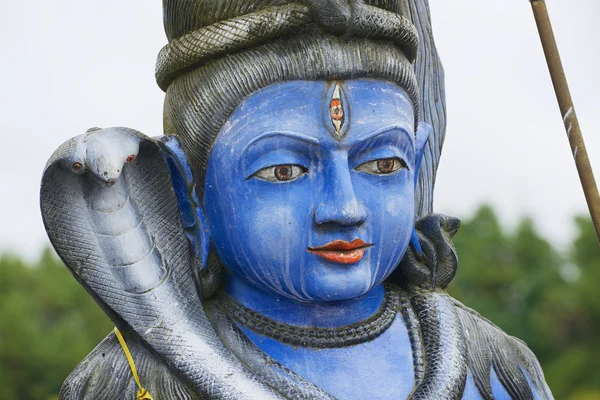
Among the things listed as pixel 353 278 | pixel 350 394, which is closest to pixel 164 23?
pixel 353 278

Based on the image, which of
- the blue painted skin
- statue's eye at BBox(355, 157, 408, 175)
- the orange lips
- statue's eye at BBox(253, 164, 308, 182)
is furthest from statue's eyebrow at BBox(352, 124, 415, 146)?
the orange lips

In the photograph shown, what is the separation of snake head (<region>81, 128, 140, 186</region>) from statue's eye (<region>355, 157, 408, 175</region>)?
36.4 inches

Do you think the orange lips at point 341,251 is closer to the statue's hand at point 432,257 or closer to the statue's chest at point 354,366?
the statue's chest at point 354,366

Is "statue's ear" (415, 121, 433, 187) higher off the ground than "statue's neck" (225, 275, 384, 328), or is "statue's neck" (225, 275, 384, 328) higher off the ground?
"statue's ear" (415, 121, 433, 187)

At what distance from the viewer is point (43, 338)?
21766 millimetres

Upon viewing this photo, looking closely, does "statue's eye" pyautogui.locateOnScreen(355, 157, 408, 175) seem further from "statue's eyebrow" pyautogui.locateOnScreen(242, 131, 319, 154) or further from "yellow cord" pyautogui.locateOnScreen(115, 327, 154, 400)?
"yellow cord" pyautogui.locateOnScreen(115, 327, 154, 400)

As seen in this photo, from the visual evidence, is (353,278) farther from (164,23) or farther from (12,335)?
(12,335)

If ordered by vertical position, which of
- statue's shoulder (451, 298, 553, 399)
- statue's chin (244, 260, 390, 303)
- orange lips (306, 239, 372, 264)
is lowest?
statue's shoulder (451, 298, 553, 399)

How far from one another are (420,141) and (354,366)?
40.7 inches

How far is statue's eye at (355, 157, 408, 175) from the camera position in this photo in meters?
4.36

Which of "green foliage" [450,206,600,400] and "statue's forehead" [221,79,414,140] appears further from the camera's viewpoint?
"green foliage" [450,206,600,400]

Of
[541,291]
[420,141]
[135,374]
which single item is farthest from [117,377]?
[541,291]

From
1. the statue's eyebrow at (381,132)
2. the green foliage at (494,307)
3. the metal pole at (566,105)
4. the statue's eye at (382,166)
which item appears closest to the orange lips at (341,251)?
the statue's eye at (382,166)

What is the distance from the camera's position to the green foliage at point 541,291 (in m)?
21.0
